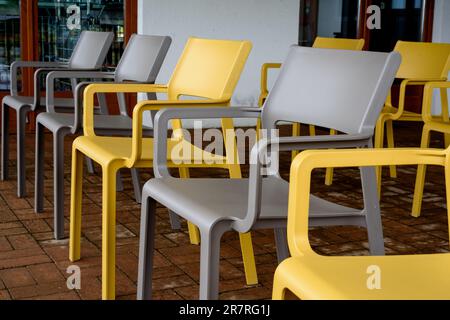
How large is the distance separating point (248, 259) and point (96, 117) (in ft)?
3.79

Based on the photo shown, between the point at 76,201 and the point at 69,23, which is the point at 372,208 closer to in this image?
the point at 76,201

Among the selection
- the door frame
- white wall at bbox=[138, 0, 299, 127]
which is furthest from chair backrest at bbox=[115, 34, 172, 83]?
the door frame

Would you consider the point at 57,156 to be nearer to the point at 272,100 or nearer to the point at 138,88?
the point at 138,88

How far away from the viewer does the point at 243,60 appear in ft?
7.99

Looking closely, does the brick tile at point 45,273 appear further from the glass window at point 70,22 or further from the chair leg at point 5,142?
the glass window at point 70,22

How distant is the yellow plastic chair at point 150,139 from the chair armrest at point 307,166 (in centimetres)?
90

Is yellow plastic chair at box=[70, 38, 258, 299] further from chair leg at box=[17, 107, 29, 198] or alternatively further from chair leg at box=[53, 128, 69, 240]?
chair leg at box=[17, 107, 29, 198]

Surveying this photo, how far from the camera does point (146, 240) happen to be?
2.06m

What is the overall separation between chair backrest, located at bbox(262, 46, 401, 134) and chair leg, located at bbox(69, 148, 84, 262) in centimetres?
81

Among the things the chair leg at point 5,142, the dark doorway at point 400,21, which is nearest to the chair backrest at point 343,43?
the chair leg at point 5,142

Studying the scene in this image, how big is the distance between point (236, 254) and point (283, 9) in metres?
4.04

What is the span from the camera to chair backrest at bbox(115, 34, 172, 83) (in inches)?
121

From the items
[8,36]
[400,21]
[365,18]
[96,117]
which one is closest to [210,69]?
[96,117]
